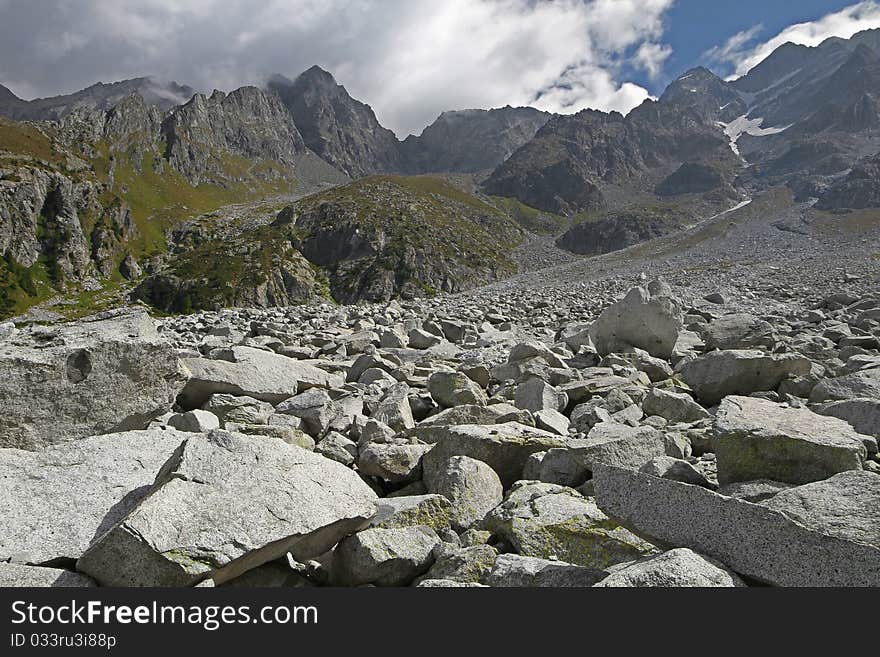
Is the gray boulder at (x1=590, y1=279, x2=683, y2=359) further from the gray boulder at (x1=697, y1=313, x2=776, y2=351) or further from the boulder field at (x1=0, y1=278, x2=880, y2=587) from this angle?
the boulder field at (x1=0, y1=278, x2=880, y2=587)

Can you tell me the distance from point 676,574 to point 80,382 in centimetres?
644

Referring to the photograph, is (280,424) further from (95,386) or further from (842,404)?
(842,404)

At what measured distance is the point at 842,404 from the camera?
7.55m

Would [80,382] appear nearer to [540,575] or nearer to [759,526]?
[540,575]

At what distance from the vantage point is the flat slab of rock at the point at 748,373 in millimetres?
10922

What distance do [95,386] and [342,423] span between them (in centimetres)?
334

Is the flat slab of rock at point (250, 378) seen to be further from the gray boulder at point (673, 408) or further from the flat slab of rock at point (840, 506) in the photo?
the flat slab of rock at point (840, 506)

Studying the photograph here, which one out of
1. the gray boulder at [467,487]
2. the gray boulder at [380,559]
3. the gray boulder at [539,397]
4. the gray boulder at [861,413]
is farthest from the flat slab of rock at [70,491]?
the gray boulder at [861,413]

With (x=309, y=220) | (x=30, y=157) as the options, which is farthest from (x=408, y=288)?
(x=30, y=157)

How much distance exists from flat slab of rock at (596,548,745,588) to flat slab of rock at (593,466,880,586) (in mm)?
214

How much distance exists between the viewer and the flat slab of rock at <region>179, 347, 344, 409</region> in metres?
8.96

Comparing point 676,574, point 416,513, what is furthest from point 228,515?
point 676,574

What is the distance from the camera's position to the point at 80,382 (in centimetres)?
622

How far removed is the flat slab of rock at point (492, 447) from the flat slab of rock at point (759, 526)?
8.03ft
